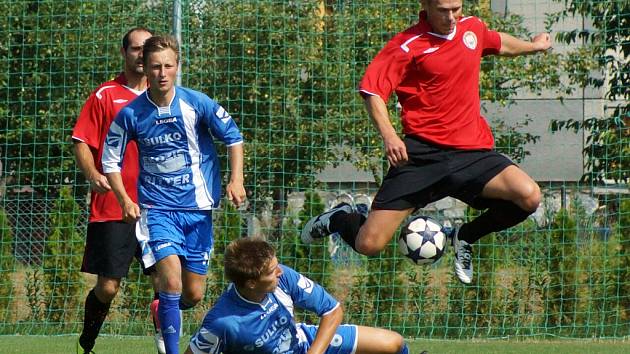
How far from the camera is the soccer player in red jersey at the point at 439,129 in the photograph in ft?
21.9

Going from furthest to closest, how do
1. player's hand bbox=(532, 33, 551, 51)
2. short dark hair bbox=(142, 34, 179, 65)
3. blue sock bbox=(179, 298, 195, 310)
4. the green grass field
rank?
the green grass field → blue sock bbox=(179, 298, 195, 310) → player's hand bbox=(532, 33, 551, 51) → short dark hair bbox=(142, 34, 179, 65)

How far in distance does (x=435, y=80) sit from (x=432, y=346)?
140 inches

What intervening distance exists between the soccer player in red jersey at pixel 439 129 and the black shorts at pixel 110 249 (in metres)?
1.78

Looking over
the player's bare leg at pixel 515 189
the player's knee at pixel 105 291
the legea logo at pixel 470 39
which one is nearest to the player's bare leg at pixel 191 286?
the player's knee at pixel 105 291

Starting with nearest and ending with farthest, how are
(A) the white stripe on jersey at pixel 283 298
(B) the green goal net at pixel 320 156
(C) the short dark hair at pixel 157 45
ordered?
(A) the white stripe on jersey at pixel 283 298, (C) the short dark hair at pixel 157 45, (B) the green goal net at pixel 320 156

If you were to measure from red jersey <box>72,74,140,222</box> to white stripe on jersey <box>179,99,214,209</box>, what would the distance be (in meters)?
0.85

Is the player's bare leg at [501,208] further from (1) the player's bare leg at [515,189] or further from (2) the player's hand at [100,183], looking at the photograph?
(2) the player's hand at [100,183]

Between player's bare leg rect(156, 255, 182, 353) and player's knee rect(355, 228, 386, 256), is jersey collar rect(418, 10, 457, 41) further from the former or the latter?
player's bare leg rect(156, 255, 182, 353)

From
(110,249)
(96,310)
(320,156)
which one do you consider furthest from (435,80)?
(320,156)

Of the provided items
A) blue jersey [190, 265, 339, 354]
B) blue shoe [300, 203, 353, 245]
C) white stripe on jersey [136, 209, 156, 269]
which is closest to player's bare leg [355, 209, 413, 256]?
blue shoe [300, 203, 353, 245]

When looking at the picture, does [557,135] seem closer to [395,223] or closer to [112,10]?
[112,10]

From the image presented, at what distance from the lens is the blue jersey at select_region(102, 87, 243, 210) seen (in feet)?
22.0

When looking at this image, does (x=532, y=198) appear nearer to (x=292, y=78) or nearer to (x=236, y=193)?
(x=236, y=193)

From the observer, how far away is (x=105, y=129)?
24.5 feet
